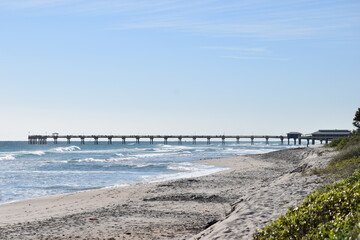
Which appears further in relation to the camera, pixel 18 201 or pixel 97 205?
pixel 18 201

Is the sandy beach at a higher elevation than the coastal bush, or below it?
below

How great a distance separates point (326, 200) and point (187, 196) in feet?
32.4

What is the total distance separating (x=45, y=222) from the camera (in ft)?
43.9

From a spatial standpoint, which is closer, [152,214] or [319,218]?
[319,218]

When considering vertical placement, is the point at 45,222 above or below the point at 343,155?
below

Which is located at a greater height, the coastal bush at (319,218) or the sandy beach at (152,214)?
the coastal bush at (319,218)

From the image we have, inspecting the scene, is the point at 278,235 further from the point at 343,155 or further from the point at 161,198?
the point at 343,155

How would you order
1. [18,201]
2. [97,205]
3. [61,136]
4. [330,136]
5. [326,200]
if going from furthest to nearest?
1. [61,136]
2. [330,136]
3. [18,201]
4. [97,205]
5. [326,200]

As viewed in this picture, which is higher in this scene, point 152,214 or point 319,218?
point 319,218

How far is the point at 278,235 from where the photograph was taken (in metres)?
7.72

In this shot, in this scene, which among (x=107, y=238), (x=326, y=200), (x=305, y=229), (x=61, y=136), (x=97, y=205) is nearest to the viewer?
(x=305, y=229)

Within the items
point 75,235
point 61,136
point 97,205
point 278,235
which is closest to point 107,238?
point 75,235

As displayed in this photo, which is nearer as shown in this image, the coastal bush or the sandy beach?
the coastal bush

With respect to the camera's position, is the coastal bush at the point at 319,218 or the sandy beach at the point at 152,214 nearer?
the coastal bush at the point at 319,218
